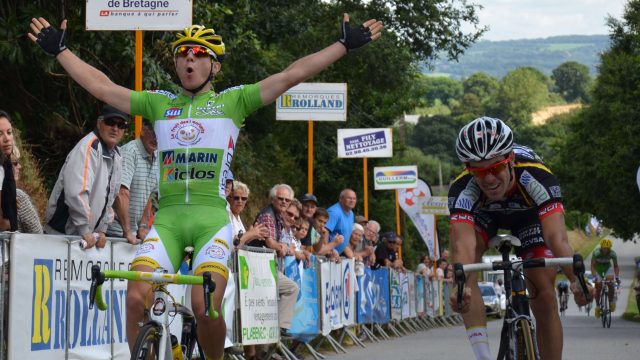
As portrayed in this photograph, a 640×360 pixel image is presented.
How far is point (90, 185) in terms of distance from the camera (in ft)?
32.7

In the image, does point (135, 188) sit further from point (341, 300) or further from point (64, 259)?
point (341, 300)

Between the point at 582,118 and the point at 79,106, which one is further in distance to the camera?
the point at 582,118

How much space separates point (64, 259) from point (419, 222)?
33.7 m

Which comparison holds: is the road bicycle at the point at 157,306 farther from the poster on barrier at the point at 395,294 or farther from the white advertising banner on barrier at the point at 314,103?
the poster on barrier at the point at 395,294

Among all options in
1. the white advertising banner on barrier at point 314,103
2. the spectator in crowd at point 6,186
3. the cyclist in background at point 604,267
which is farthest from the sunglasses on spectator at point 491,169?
the cyclist in background at point 604,267

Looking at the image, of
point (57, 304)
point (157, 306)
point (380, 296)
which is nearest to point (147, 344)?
point (157, 306)

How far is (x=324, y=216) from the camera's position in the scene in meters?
17.7

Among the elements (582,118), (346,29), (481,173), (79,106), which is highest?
(582,118)

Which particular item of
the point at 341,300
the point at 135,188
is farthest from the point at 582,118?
the point at 135,188

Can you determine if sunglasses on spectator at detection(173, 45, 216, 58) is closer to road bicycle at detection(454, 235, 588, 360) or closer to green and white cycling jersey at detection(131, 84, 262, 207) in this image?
green and white cycling jersey at detection(131, 84, 262, 207)

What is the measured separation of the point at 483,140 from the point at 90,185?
3589 mm

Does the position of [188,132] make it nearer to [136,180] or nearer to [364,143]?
[136,180]

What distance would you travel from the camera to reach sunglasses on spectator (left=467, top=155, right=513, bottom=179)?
25.2 ft

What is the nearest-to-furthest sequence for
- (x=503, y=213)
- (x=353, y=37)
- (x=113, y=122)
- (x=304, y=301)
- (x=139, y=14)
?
(x=353, y=37), (x=503, y=213), (x=113, y=122), (x=139, y=14), (x=304, y=301)
